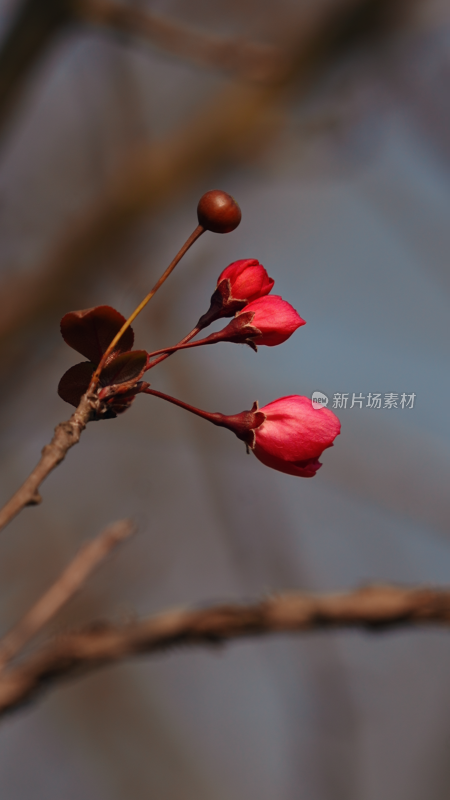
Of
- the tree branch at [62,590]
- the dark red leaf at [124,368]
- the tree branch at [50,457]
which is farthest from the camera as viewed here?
the tree branch at [62,590]

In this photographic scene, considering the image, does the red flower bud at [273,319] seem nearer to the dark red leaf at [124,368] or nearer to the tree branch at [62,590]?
the dark red leaf at [124,368]

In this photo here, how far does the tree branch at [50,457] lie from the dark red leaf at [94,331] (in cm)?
6

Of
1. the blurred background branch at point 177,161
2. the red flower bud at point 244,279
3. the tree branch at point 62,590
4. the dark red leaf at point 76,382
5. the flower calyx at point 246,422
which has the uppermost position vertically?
the blurred background branch at point 177,161

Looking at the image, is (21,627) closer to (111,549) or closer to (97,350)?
(111,549)

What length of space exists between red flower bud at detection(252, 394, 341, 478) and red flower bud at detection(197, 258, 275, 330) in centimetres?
12

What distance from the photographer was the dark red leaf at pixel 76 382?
698 mm

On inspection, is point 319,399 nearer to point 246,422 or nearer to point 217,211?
point 246,422

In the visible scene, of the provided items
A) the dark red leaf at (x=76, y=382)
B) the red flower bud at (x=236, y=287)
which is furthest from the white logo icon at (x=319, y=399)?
the dark red leaf at (x=76, y=382)

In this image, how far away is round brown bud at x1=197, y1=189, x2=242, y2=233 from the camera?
28.1 inches

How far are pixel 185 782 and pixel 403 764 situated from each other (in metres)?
1.53

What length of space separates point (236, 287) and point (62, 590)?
601 millimetres

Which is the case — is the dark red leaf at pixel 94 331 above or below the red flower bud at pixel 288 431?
below

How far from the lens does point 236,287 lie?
2.57 ft

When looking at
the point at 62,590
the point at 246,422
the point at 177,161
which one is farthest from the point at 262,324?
the point at 177,161
